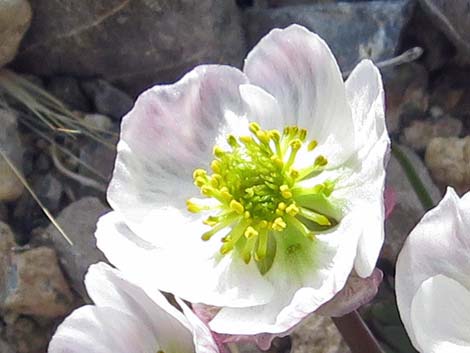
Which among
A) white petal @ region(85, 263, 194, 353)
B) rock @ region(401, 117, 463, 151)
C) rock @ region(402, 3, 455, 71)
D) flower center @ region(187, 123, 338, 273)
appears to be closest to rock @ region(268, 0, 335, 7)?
rock @ region(402, 3, 455, 71)

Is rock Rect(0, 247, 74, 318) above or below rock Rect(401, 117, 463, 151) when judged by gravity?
below

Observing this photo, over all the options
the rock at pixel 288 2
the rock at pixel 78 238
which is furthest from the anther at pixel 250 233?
the rock at pixel 288 2

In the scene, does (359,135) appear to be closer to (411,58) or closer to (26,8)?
(411,58)

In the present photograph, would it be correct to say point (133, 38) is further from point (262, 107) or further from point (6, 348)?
point (262, 107)

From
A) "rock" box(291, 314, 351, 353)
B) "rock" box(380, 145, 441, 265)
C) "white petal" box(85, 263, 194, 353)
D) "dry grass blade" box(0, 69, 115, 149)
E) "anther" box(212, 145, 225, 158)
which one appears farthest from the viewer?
"dry grass blade" box(0, 69, 115, 149)

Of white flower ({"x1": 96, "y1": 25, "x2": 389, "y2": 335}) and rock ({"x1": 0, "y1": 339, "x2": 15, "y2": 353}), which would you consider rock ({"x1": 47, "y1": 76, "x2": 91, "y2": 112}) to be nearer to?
rock ({"x1": 0, "y1": 339, "x2": 15, "y2": 353})

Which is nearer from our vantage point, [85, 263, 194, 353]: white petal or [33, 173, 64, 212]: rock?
[85, 263, 194, 353]: white petal
